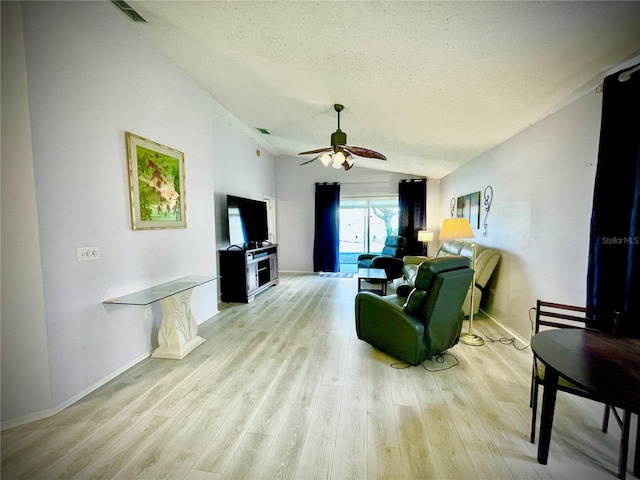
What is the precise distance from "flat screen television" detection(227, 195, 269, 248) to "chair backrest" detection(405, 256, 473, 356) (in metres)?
3.04

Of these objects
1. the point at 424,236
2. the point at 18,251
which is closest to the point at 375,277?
the point at 424,236

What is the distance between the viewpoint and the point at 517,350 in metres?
2.57

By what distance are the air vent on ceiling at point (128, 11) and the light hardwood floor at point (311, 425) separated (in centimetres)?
311

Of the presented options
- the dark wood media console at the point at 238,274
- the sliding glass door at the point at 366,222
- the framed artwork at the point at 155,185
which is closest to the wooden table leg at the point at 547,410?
the framed artwork at the point at 155,185

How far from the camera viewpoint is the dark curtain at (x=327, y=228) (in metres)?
6.40

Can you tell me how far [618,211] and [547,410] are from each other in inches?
53.7

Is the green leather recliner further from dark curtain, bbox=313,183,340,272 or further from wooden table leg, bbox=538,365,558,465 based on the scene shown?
dark curtain, bbox=313,183,340,272

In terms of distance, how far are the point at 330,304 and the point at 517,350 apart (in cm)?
240

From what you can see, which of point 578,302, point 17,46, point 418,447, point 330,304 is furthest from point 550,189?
point 17,46

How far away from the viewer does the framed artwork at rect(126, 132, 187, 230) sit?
2.33 m

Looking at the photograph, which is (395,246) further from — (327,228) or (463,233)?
(463,233)

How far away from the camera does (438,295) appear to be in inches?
80.4

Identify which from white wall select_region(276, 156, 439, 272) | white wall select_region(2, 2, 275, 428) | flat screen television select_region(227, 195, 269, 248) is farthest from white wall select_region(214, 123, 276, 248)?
white wall select_region(2, 2, 275, 428)

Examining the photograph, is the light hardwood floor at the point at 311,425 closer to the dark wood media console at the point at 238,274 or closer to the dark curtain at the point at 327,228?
the dark wood media console at the point at 238,274
